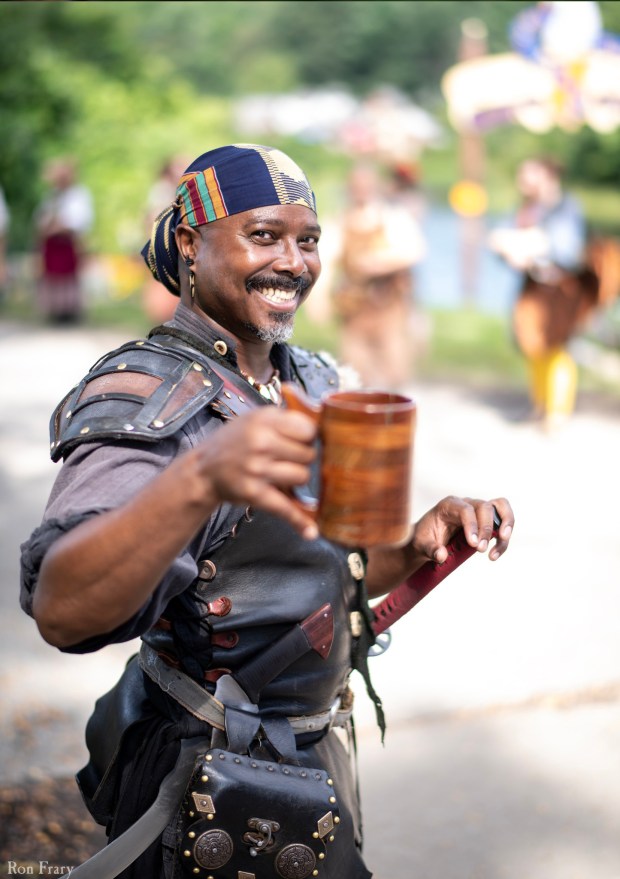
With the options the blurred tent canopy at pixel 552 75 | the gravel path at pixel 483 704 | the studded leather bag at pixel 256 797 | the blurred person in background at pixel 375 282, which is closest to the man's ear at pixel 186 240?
the studded leather bag at pixel 256 797

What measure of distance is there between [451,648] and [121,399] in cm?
329

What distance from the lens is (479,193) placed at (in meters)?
13.1

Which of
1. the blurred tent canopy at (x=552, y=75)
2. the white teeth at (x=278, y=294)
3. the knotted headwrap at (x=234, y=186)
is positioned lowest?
the white teeth at (x=278, y=294)

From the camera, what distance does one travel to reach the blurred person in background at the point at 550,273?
8.43 metres

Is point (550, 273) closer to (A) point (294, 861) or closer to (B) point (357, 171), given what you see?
(B) point (357, 171)

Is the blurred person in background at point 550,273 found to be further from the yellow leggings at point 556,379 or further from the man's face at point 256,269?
the man's face at point 256,269

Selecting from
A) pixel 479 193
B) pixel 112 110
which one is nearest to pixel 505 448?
pixel 479 193

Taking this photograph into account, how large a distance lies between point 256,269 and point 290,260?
0.22ft

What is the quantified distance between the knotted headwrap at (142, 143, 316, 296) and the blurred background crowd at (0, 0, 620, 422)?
6601 millimetres

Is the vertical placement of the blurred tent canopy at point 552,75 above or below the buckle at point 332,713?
above

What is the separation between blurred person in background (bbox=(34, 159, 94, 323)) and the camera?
498 inches

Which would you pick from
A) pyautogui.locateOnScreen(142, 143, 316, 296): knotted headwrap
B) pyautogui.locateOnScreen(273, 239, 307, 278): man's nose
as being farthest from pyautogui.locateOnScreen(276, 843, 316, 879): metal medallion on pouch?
pyautogui.locateOnScreen(142, 143, 316, 296): knotted headwrap

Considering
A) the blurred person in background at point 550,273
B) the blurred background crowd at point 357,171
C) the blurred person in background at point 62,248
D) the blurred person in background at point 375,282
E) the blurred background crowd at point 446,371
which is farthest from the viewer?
the blurred person in background at point 62,248

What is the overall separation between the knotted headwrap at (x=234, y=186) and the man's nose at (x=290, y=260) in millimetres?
84
